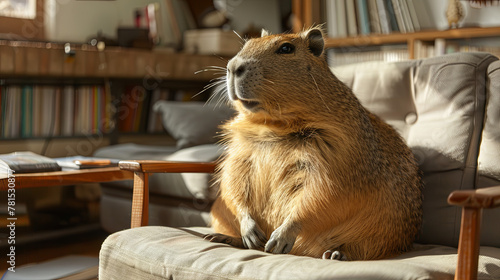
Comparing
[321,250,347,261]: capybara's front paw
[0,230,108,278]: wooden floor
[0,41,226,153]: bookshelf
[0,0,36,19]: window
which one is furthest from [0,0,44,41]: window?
[321,250,347,261]: capybara's front paw

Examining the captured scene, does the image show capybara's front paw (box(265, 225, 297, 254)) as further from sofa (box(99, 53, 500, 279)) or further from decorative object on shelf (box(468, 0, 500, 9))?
decorative object on shelf (box(468, 0, 500, 9))

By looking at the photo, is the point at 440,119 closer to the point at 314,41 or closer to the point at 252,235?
the point at 314,41

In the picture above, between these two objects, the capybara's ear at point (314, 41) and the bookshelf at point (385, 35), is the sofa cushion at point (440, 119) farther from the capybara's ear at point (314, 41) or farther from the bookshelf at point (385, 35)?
the bookshelf at point (385, 35)

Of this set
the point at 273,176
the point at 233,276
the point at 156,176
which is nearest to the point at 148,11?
the point at 156,176

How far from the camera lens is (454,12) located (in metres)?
3.04

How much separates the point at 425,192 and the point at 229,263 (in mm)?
797

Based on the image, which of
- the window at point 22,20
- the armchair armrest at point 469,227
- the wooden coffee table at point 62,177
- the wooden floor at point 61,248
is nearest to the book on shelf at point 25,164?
the wooden coffee table at point 62,177

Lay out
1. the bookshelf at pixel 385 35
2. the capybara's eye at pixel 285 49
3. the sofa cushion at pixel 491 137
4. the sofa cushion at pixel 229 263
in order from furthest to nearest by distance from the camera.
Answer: the bookshelf at pixel 385 35
the sofa cushion at pixel 491 137
the capybara's eye at pixel 285 49
the sofa cushion at pixel 229 263

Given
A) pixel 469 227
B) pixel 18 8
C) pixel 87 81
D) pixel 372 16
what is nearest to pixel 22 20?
pixel 18 8

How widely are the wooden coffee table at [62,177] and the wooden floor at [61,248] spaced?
1.74ft

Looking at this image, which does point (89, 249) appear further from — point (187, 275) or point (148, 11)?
point (148, 11)

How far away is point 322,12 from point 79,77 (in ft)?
5.31

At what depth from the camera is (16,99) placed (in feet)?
10.2

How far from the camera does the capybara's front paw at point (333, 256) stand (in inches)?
58.3
